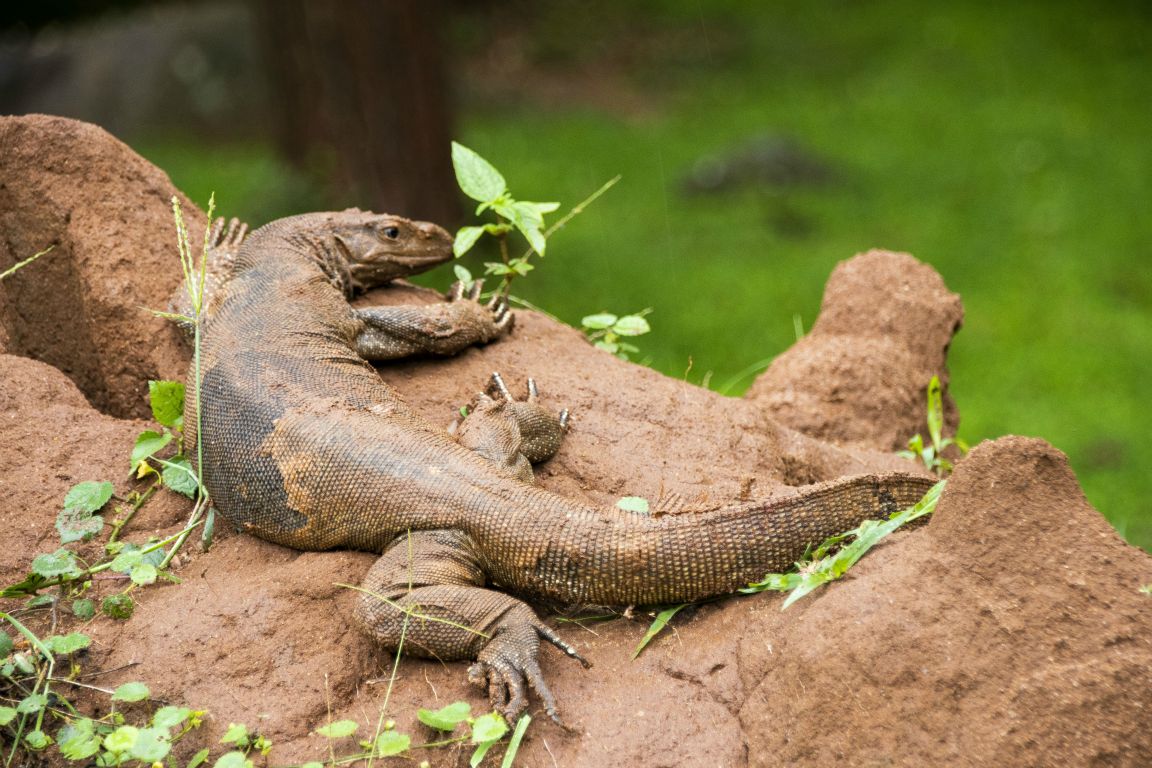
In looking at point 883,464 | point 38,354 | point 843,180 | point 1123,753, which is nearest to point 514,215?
point 883,464

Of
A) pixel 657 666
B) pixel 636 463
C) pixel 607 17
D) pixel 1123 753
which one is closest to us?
pixel 1123 753

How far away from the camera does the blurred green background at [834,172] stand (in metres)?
10.8

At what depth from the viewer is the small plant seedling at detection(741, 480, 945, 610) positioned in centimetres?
392

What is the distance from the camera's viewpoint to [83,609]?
14.1 feet

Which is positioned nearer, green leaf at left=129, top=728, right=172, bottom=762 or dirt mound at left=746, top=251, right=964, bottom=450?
green leaf at left=129, top=728, right=172, bottom=762

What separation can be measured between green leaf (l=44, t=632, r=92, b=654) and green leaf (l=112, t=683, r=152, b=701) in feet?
0.87

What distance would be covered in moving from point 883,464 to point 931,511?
172 cm

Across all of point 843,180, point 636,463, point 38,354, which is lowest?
point 843,180

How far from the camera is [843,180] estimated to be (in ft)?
44.9

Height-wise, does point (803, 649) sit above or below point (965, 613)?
below

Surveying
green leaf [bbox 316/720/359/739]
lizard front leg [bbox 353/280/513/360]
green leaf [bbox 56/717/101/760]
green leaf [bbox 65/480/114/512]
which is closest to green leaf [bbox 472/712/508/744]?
green leaf [bbox 316/720/359/739]

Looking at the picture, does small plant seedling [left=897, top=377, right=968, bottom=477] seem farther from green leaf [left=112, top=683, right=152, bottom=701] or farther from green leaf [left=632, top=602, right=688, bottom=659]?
green leaf [left=112, top=683, right=152, bottom=701]

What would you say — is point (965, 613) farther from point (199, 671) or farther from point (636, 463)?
point (199, 671)

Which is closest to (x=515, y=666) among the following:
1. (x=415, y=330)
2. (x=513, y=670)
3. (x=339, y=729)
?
(x=513, y=670)
